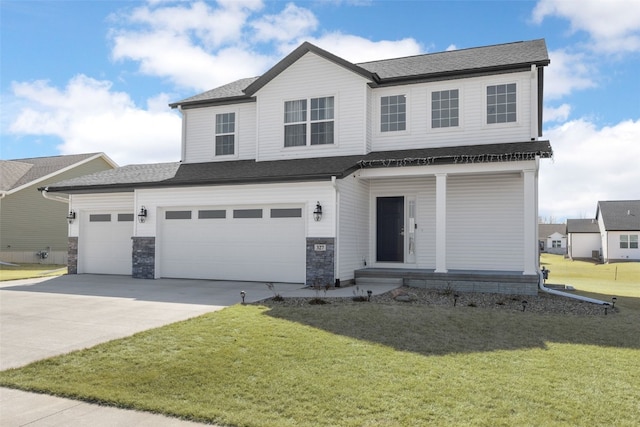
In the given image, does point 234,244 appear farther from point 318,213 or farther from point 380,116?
point 380,116

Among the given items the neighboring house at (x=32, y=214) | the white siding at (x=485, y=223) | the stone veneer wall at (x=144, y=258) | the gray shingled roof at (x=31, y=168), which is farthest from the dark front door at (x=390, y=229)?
the gray shingled roof at (x=31, y=168)

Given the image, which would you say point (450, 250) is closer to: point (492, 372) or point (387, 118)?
point (387, 118)

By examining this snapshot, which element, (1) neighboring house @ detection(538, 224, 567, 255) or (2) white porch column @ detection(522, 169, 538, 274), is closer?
(2) white porch column @ detection(522, 169, 538, 274)

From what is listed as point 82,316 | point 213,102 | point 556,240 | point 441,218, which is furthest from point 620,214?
point 82,316

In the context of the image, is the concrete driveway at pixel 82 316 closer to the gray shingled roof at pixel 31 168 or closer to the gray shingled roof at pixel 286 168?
the gray shingled roof at pixel 286 168

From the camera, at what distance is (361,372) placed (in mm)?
5652

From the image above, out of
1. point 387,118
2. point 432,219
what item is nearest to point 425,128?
point 387,118

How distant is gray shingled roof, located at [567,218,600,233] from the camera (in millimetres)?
50428

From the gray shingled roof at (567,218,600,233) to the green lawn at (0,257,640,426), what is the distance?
47800 mm

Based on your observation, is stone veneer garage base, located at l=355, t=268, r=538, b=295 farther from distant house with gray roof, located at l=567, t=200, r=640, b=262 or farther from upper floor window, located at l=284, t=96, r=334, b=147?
distant house with gray roof, located at l=567, t=200, r=640, b=262

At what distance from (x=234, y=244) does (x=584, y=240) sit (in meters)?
47.3

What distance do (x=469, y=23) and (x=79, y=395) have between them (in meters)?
13.2

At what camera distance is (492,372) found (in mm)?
5719

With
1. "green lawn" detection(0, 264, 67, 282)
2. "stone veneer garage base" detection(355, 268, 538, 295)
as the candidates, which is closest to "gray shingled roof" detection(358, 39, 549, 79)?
"stone veneer garage base" detection(355, 268, 538, 295)
